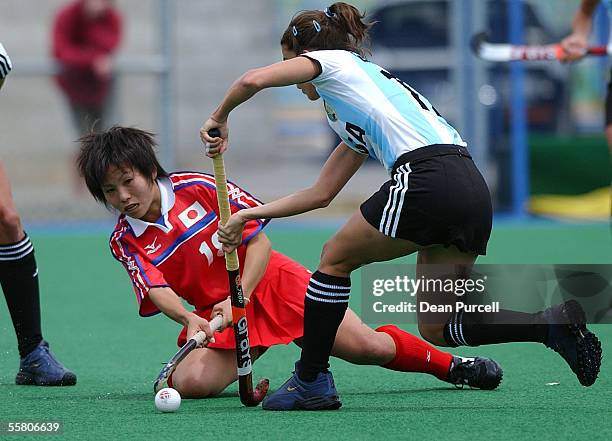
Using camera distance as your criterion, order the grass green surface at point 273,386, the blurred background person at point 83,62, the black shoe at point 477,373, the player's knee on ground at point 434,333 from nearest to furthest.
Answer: the grass green surface at point 273,386, the player's knee on ground at point 434,333, the black shoe at point 477,373, the blurred background person at point 83,62

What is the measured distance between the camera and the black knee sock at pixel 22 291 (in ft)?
14.1

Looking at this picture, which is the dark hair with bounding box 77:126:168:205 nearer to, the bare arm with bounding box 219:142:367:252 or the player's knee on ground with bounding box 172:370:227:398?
the bare arm with bounding box 219:142:367:252

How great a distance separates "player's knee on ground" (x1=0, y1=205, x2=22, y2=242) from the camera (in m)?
4.20

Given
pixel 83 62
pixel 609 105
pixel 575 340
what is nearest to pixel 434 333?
pixel 575 340

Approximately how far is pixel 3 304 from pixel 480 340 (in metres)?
3.06

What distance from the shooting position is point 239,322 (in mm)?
3893

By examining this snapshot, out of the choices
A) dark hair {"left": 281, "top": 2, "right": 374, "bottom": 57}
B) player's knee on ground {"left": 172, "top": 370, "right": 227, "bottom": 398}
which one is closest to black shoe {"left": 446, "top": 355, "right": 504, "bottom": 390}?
player's knee on ground {"left": 172, "top": 370, "right": 227, "bottom": 398}

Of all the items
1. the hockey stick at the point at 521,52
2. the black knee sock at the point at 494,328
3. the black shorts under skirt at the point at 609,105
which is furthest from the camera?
the hockey stick at the point at 521,52

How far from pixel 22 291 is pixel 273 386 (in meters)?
0.96

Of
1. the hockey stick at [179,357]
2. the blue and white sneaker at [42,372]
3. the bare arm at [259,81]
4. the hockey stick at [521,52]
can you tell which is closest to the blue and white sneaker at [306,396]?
the hockey stick at [179,357]

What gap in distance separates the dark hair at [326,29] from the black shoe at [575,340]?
104cm

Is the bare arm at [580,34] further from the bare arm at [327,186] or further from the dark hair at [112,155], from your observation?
the dark hair at [112,155]

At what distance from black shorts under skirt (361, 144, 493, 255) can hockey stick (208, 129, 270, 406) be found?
0.47 meters

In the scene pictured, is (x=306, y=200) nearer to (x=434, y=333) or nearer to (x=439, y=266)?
(x=439, y=266)
